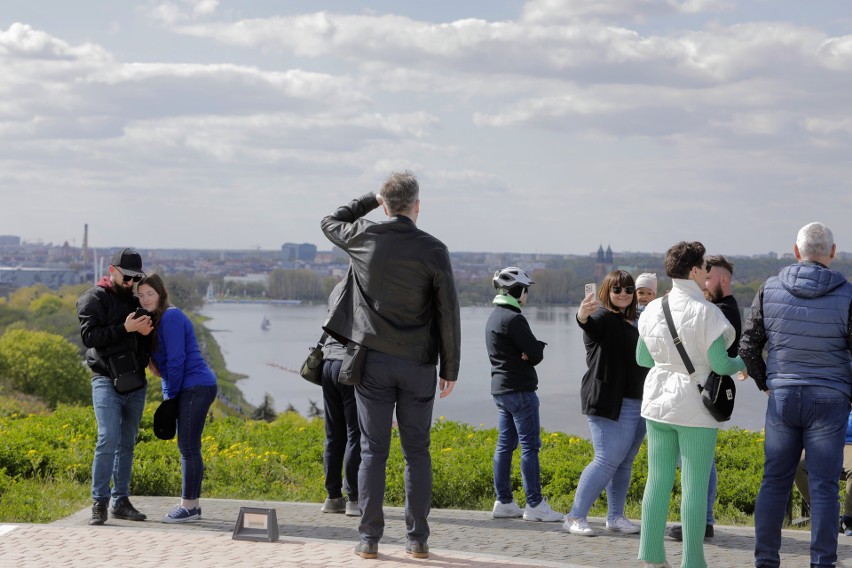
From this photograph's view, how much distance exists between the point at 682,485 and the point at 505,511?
205 centimetres

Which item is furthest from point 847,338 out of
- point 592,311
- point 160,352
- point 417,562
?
point 160,352

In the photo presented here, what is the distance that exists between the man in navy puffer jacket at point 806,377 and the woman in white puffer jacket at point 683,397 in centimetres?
23

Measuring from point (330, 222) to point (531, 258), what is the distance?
165676mm

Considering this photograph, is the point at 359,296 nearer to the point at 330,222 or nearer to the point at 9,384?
the point at 330,222

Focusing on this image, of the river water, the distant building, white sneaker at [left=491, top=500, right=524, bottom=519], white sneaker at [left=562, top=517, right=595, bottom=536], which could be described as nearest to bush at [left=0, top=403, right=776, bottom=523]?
white sneaker at [left=491, top=500, right=524, bottom=519]

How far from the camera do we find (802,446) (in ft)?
18.7

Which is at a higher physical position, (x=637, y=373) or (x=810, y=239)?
(x=810, y=239)

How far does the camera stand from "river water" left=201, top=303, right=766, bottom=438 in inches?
2813

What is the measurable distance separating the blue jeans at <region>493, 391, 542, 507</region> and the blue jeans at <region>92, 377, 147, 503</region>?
2.40 m

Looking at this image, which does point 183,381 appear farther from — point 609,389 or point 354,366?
point 609,389

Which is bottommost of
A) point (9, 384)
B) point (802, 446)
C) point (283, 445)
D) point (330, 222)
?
point (9, 384)

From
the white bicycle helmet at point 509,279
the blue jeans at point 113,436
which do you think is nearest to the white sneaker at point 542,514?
the white bicycle helmet at point 509,279

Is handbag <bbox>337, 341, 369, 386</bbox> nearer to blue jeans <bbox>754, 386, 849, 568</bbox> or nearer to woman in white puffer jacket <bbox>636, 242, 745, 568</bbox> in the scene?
woman in white puffer jacket <bbox>636, 242, 745, 568</bbox>

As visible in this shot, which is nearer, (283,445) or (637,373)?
(637,373)
